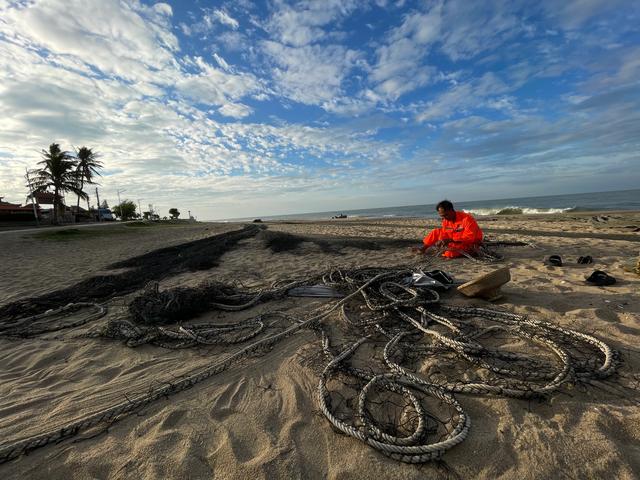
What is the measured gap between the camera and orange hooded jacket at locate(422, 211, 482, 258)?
249 inches

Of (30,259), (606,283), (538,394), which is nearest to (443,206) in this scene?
(606,283)

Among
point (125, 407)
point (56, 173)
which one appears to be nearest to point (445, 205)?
point (125, 407)

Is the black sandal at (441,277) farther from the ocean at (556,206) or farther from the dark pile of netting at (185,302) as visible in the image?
the ocean at (556,206)

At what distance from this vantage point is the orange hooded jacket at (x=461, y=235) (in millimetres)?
6320

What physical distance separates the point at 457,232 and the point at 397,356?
4.77 meters

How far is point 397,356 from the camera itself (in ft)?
8.26

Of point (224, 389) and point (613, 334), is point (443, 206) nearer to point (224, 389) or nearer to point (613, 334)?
point (613, 334)

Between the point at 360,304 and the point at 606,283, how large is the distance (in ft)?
10.8

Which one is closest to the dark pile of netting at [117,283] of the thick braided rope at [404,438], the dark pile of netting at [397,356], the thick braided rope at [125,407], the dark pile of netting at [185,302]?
the dark pile of netting at [185,302]

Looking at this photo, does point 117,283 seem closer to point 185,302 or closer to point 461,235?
point 185,302

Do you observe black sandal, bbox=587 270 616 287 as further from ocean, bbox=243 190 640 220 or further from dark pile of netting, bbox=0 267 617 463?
ocean, bbox=243 190 640 220

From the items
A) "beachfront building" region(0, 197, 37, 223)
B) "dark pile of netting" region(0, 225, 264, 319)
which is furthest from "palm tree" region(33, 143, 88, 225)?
"dark pile of netting" region(0, 225, 264, 319)

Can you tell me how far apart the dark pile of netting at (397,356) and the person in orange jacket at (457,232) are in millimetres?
3049

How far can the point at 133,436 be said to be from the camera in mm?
1843
